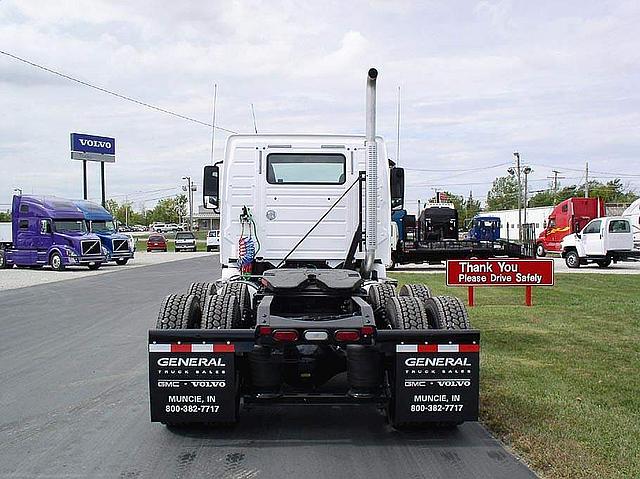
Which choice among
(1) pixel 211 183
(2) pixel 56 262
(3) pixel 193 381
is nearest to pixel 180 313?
(3) pixel 193 381

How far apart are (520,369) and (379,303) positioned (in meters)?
2.57

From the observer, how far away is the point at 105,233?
37219 millimetres

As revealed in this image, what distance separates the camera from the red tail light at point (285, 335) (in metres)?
5.46

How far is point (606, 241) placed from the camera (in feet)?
97.8

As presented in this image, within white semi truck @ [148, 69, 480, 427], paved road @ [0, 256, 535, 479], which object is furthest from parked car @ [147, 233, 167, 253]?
white semi truck @ [148, 69, 480, 427]

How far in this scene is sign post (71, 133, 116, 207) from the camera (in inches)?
2253

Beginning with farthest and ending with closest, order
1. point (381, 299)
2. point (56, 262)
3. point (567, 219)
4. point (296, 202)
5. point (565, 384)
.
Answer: point (567, 219)
point (56, 262)
point (296, 202)
point (565, 384)
point (381, 299)

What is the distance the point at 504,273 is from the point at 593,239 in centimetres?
1792

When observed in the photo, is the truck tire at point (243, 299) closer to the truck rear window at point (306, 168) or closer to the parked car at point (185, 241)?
the truck rear window at point (306, 168)

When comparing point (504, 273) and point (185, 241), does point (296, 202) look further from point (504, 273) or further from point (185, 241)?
point (185, 241)

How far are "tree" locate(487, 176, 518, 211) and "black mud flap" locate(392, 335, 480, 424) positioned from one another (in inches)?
4359

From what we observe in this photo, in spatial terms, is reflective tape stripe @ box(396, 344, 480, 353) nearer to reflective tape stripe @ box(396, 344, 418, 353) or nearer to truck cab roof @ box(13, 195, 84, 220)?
reflective tape stripe @ box(396, 344, 418, 353)

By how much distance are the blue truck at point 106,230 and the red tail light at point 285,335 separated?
31.6m

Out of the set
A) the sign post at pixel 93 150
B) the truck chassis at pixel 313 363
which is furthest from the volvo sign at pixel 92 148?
the truck chassis at pixel 313 363
